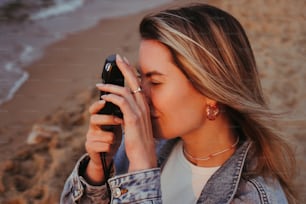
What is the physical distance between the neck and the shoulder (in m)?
0.13

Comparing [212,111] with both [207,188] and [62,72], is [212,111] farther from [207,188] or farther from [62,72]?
[62,72]

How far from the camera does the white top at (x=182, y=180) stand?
Result: 1.34 m

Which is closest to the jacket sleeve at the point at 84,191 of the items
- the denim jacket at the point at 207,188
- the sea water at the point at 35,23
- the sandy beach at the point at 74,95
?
the denim jacket at the point at 207,188

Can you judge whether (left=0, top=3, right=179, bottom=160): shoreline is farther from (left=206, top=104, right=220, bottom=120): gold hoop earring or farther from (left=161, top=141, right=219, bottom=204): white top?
(left=206, top=104, right=220, bottom=120): gold hoop earring

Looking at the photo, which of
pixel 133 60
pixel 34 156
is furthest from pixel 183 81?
pixel 133 60

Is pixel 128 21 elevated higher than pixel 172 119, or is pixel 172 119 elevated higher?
pixel 172 119

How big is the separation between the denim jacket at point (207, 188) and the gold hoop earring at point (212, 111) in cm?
11

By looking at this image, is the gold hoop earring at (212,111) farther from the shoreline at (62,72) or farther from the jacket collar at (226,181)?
the shoreline at (62,72)

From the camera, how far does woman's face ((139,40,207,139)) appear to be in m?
1.25

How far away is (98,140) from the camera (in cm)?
127

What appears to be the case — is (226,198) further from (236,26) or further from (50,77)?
(50,77)

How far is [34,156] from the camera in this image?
103 inches

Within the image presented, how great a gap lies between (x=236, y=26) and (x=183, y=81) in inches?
8.5

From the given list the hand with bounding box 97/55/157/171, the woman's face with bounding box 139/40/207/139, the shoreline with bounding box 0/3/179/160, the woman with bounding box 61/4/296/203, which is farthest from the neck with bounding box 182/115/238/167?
the shoreline with bounding box 0/3/179/160
